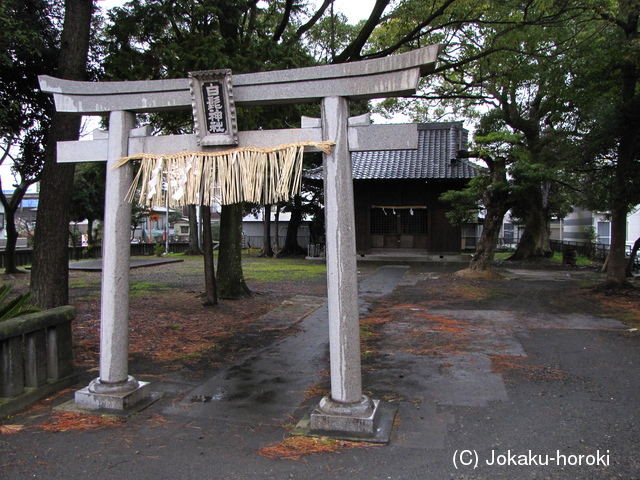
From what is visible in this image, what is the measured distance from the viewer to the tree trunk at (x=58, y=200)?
7.05 metres

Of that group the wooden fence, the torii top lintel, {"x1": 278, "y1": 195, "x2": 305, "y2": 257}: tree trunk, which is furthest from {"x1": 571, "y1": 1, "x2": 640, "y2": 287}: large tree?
{"x1": 278, "y1": 195, "x2": 305, "y2": 257}: tree trunk

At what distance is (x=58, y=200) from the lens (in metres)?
7.08

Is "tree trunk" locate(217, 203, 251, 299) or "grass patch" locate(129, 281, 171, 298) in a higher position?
"tree trunk" locate(217, 203, 251, 299)

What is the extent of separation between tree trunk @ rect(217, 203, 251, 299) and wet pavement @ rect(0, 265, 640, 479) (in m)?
4.20

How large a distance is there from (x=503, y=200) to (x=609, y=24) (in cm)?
568

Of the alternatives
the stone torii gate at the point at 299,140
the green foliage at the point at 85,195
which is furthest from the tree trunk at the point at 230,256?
the green foliage at the point at 85,195

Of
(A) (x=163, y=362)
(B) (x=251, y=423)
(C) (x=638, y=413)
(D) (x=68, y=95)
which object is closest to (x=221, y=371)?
(A) (x=163, y=362)

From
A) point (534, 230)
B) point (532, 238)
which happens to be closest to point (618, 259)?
point (532, 238)

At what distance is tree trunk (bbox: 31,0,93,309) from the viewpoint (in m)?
7.05

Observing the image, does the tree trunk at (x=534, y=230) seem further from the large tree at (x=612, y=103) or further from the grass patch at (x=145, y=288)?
the grass patch at (x=145, y=288)

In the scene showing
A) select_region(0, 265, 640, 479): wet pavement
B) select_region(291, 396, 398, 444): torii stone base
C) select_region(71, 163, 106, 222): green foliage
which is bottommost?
select_region(0, 265, 640, 479): wet pavement

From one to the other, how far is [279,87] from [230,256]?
7.71 metres

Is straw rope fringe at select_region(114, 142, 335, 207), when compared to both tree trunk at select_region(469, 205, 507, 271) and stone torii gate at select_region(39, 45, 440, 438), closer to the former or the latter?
stone torii gate at select_region(39, 45, 440, 438)

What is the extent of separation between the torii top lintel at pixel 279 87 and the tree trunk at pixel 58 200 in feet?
7.94
